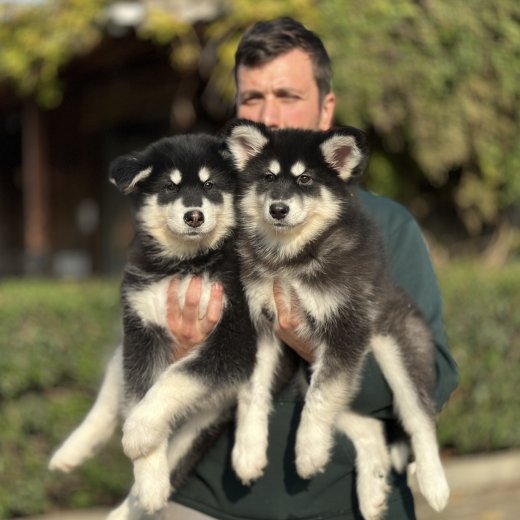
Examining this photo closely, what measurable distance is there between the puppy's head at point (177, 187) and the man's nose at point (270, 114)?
0.99 feet

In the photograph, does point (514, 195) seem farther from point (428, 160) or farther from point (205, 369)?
point (205, 369)

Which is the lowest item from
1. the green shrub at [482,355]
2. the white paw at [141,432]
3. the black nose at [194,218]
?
the green shrub at [482,355]

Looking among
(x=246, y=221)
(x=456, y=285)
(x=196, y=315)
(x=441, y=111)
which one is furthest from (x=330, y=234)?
(x=441, y=111)

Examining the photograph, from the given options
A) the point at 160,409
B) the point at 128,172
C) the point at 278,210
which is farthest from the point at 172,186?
the point at 160,409

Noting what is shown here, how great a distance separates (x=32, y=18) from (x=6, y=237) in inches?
294

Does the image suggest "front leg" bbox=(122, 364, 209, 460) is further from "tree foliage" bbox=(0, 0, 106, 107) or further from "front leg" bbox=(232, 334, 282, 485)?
"tree foliage" bbox=(0, 0, 106, 107)

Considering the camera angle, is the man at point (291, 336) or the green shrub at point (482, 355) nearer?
the man at point (291, 336)

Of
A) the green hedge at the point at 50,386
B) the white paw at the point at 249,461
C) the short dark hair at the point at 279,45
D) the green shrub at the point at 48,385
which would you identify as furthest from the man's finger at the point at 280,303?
the green shrub at the point at 48,385

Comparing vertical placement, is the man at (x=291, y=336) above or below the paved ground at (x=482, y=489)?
above

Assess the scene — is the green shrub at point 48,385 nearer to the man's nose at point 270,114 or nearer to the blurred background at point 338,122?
the blurred background at point 338,122

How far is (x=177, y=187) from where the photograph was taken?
134 inches

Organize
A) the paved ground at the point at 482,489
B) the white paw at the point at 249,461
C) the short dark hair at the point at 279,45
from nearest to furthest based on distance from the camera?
the white paw at the point at 249,461
the short dark hair at the point at 279,45
the paved ground at the point at 482,489

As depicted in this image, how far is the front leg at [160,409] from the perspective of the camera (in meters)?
3.01

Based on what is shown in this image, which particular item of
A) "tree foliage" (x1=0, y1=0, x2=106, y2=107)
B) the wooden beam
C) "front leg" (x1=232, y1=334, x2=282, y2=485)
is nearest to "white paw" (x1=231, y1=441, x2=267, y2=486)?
"front leg" (x1=232, y1=334, x2=282, y2=485)
